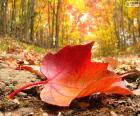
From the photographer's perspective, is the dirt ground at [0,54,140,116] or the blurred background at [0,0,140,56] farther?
the blurred background at [0,0,140,56]

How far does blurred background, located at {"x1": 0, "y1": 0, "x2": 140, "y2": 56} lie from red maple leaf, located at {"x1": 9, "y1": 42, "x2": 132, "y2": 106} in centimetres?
1673

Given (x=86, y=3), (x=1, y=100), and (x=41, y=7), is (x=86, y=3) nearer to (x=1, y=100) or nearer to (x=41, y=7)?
(x=41, y=7)

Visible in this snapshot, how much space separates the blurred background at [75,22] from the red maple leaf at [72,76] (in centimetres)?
1673

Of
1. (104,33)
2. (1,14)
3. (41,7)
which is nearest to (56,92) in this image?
(1,14)

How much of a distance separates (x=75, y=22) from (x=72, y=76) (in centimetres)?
4544

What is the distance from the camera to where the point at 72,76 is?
1445mm

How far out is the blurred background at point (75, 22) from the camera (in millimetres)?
24359

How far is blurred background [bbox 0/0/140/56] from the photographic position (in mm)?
24359

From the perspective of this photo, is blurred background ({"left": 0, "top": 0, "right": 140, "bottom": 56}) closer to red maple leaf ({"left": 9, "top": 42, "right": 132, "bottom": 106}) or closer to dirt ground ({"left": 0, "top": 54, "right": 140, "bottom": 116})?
dirt ground ({"left": 0, "top": 54, "right": 140, "bottom": 116})

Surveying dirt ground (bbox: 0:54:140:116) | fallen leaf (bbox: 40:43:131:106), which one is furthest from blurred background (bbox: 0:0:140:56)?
fallen leaf (bbox: 40:43:131:106)

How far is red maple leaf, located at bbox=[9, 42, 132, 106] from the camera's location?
1360 mm

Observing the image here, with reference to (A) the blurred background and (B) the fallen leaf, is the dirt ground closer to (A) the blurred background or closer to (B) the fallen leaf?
(B) the fallen leaf

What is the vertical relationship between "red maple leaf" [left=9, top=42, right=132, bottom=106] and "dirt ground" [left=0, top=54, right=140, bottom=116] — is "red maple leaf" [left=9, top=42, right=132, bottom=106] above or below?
above

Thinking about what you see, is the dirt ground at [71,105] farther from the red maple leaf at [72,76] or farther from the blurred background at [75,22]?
the blurred background at [75,22]
